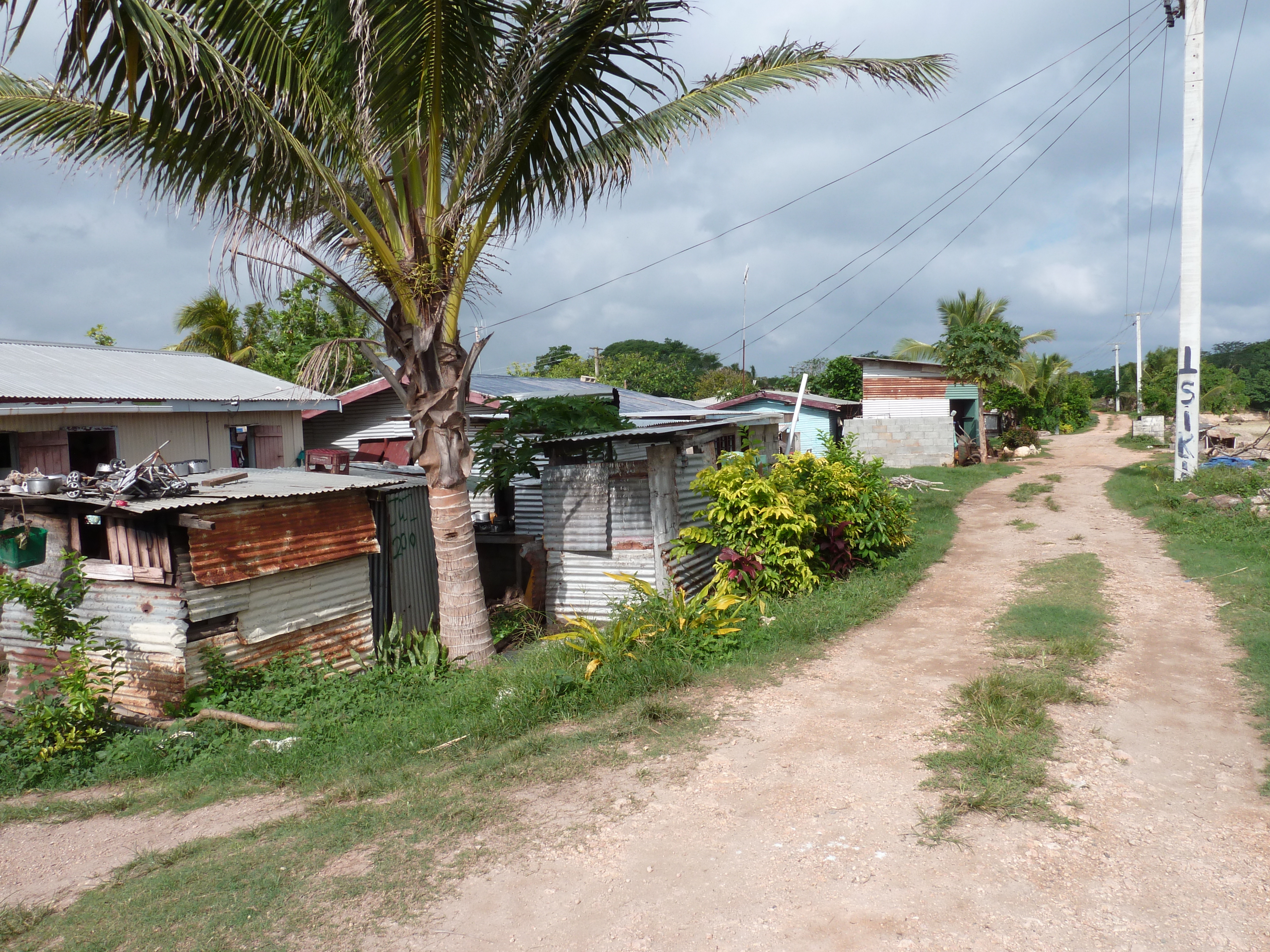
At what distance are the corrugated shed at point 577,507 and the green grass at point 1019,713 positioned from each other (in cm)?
411

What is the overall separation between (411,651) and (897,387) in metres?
20.6

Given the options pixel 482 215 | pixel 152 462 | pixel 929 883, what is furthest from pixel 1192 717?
pixel 152 462

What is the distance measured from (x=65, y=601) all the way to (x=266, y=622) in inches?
60.3

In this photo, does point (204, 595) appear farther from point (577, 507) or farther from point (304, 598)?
point (577, 507)

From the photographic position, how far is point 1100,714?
5500 mm

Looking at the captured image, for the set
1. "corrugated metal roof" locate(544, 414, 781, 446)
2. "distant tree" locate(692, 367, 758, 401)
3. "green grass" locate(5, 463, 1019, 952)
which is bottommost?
"green grass" locate(5, 463, 1019, 952)

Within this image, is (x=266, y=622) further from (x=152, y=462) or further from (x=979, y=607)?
(x=979, y=607)

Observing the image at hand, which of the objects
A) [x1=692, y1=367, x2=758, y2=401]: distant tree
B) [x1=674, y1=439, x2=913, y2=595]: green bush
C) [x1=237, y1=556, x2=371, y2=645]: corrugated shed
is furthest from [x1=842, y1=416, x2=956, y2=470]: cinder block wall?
[x1=237, y1=556, x2=371, y2=645]: corrugated shed

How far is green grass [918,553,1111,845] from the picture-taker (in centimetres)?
428

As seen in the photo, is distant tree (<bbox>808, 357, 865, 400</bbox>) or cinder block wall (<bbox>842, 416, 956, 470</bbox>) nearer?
cinder block wall (<bbox>842, 416, 956, 470</bbox>)

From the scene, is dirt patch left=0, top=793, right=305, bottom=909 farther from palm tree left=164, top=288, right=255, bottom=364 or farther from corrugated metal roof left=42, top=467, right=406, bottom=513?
palm tree left=164, top=288, right=255, bottom=364

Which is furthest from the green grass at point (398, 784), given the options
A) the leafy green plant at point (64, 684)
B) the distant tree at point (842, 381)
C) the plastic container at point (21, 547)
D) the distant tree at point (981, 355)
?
the distant tree at point (842, 381)

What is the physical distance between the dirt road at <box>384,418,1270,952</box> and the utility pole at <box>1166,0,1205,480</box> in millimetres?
11925

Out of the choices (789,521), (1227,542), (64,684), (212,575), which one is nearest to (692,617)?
(789,521)
